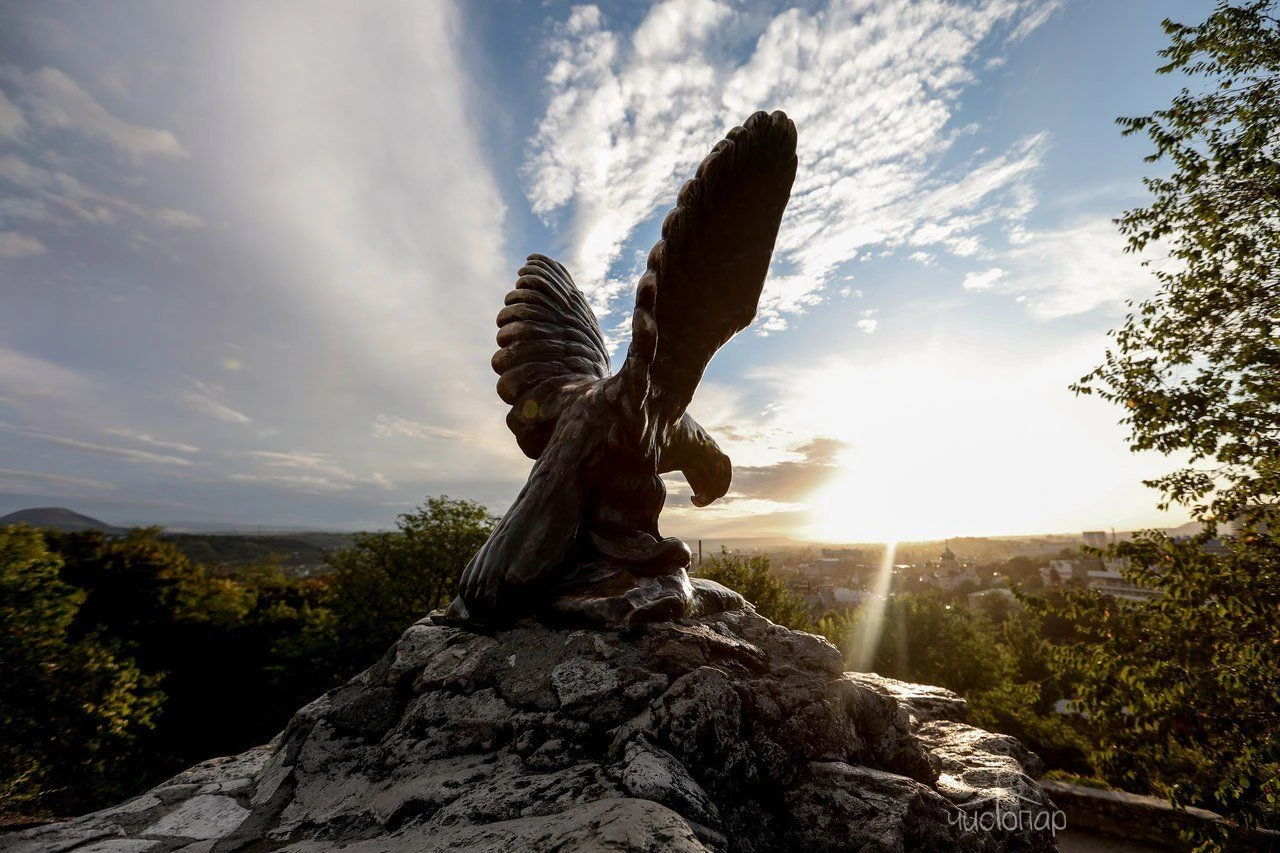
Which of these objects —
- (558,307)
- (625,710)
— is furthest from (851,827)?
(558,307)

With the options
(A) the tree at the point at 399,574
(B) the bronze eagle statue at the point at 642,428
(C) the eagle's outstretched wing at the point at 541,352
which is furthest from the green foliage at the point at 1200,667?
(A) the tree at the point at 399,574

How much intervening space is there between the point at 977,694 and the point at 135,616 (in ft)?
77.7

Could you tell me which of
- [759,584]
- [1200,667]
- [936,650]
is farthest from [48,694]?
[936,650]

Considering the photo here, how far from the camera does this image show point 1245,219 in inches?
258

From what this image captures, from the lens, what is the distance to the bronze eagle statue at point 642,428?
2.89 m

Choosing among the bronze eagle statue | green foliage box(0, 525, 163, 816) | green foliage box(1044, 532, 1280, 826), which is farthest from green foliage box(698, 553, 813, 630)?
green foliage box(0, 525, 163, 816)

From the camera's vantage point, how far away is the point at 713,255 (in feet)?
10.4

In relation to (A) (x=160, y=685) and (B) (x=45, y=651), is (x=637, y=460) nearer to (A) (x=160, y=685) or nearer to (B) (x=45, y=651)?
(B) (x=45, y=651)

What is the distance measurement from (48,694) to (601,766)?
1390cm

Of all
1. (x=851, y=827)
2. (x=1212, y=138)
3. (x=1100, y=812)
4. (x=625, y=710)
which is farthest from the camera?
(x=1100, y=812)

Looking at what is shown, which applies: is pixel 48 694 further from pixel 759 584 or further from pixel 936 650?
pixel 936 650

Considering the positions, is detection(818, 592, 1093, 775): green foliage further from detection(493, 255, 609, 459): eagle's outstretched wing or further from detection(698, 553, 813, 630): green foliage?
detection(493, 255, 609, 459): eagle's outstretched wing

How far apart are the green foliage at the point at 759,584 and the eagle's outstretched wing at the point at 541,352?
10589mm

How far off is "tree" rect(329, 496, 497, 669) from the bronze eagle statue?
12.1m
